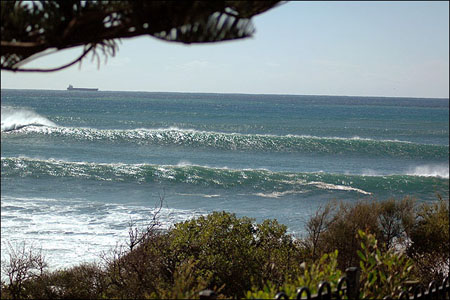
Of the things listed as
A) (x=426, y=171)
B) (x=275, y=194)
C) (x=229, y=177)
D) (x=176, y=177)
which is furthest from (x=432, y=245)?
(x=426, y=171)

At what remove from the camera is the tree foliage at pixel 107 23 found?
10.5ft

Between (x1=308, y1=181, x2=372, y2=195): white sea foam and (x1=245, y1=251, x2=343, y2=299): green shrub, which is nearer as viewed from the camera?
(x1=245, y1=251, x2=343, y2=299): green shrub

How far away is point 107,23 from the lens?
3.37 meters

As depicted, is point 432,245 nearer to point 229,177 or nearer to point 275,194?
point 275,194

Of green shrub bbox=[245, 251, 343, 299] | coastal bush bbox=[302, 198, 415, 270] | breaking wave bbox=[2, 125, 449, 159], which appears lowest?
coastal bush bbox=[302, 198, 415, 270]

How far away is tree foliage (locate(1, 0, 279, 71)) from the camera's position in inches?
126

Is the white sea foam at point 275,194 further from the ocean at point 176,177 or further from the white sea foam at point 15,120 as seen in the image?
the white sea foam at point 15,120

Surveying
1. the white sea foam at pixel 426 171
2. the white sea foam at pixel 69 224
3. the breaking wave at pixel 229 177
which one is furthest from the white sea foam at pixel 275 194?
the white sea foam at pixel 426 171

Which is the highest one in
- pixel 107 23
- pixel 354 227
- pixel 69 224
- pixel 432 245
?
pixel 107 23

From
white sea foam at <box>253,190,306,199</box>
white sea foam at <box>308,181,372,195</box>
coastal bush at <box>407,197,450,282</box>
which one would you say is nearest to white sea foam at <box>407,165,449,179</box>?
white sea foam at <box>308,181,372,195</box>

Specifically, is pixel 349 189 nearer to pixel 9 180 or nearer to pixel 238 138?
pixel 9 180

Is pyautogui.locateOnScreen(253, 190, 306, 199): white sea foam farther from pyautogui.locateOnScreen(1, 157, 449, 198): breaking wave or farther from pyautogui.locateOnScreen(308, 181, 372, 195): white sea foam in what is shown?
pyautogui.locateOnScreen(308, 181, 372, 195): white sea foam

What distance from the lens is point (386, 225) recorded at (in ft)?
35.7

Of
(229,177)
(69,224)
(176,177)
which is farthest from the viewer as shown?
(176,177)
